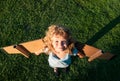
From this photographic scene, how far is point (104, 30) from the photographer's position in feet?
20.8

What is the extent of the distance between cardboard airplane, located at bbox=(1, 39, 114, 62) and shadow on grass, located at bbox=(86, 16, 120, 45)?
0.57 meters

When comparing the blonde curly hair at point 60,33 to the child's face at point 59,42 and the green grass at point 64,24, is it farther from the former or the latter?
the green grass at point 64,24

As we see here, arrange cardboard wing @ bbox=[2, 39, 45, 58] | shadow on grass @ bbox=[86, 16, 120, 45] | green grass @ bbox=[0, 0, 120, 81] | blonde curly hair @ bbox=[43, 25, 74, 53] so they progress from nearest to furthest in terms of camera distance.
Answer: blonde curly hair @ bbox=[43, 25, 74, 53] → cardboard wing @ bbox=[2, 39, 45, 58] → green grass @ bbox=[0, 0, 120, 81] → shadow on grass @ bbox=[86, 16, 120, 45]

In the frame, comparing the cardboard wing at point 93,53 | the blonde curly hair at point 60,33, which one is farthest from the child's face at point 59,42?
the cardboard wing at point 93,53

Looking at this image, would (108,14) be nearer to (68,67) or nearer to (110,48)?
(110,48)

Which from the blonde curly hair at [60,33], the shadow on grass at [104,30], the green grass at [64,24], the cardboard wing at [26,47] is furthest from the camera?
the shadow on grass at [104,30]

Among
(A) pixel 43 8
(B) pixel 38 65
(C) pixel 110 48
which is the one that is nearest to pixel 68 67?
(B) pixel 38 65

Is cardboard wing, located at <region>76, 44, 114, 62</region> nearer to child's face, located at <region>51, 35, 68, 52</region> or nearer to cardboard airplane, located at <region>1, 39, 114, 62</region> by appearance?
cardboard airplane, located at <region>1, 39, 114, 62</region>

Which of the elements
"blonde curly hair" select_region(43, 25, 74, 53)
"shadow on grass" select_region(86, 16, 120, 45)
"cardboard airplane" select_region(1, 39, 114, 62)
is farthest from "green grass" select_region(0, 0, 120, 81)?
"blonde curly hair" select_region(43, 25, 74, 53)

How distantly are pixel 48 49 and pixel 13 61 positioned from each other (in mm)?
1004

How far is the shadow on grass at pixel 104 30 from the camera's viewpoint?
617 cm

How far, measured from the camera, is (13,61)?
19.1 feet

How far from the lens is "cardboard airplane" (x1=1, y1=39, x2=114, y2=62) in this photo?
5.13 metres

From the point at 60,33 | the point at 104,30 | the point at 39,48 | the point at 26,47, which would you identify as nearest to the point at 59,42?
the point at 60,33
